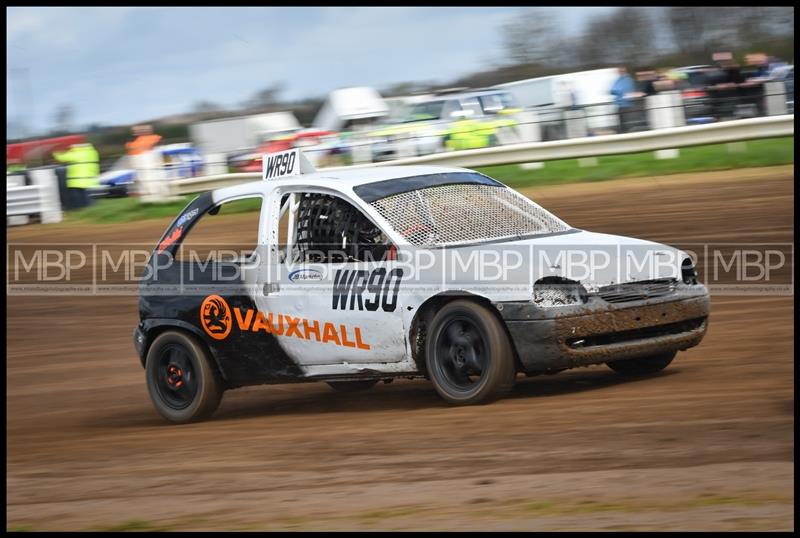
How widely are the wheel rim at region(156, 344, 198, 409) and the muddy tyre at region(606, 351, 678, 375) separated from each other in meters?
2.88

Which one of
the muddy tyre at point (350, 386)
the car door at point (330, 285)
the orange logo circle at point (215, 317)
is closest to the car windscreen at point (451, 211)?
the car door at point (330, 285)

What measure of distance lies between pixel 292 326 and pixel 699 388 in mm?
2576

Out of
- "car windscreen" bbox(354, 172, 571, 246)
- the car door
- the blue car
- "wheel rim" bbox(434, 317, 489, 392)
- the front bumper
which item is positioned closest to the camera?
the front bumper

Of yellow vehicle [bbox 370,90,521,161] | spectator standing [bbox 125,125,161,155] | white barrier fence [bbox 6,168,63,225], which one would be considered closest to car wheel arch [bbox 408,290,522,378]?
yellow vehicle [bbox 370,90,521,161]

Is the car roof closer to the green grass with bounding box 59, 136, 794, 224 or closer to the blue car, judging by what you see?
the green grass with bounding box 59, 136, 794, 224

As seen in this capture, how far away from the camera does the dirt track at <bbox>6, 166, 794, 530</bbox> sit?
16.8 ft

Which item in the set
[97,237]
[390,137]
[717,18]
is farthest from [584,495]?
[717,18]

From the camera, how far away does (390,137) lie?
841 inches

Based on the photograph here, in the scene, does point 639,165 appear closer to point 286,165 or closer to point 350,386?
point 350,386

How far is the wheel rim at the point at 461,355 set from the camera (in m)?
7.16

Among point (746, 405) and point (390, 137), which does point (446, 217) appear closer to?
point (746, 405)

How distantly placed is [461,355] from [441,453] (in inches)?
44.4

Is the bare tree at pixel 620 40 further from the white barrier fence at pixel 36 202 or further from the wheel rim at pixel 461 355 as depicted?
the wheel rim at pixel 461 355

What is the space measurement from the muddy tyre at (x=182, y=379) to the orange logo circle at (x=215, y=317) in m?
0.20
